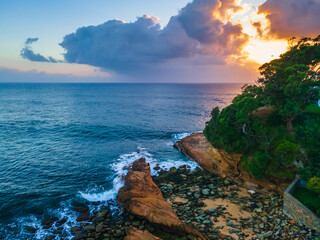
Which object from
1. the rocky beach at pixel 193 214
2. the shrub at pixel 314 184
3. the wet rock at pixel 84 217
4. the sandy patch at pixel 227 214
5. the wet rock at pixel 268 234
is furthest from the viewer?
the wet rock at pixel 84 217

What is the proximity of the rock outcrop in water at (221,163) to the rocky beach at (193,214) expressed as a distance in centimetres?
43

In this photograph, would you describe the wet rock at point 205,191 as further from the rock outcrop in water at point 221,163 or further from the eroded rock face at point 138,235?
the eroded rock face at point 138,235

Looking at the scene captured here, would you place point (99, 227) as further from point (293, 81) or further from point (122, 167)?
point (293, 81)

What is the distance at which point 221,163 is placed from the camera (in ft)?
110

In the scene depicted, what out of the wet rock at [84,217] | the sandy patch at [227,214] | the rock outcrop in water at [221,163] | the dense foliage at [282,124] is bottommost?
the wet rock at [84,217]

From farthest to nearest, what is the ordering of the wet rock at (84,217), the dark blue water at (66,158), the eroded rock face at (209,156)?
the eroded rock face at (209,156)
the dark blue water at (66,158)
the wet rock at (84,217)

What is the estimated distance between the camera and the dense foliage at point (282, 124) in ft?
80.1

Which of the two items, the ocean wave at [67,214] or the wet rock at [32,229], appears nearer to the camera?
the ocean wave at [67,214]

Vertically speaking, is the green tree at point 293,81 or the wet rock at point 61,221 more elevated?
the green tree at point 293,81

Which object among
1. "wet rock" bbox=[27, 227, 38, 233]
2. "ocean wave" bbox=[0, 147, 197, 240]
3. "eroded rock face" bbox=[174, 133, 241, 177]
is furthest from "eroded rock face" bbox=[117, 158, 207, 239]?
"eroded rock face" bbox=[174, 133, 241, 177]

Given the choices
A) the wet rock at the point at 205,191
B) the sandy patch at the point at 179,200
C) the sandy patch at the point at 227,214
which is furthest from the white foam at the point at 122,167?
the sandy patch at the point at 227,214

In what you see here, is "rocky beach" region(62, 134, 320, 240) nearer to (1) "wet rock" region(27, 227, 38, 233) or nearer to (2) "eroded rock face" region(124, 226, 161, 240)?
(2) "eroded rock face" region(124, 226, 161, 240)

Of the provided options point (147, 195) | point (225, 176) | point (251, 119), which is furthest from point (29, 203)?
point (251, 119)

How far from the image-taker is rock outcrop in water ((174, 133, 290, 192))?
2637 cm
